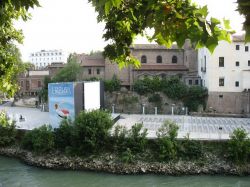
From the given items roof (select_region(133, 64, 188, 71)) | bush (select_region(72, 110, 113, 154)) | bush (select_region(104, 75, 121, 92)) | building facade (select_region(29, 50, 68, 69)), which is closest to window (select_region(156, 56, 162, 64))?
roof (select_region(133, 64, 188, 71))

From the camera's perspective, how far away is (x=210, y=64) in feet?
98.1

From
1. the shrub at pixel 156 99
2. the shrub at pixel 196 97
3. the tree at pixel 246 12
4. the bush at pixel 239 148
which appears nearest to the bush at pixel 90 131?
the bush at pixel 239 148

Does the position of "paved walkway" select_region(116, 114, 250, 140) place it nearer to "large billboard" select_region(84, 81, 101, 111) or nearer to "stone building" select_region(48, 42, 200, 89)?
"large billboard" select_region(84, 81, 101, 111)

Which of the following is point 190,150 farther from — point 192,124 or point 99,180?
point 192,124

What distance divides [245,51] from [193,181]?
17.2 m

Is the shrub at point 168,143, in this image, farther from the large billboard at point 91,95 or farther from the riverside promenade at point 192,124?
the large billboard at point 91,95

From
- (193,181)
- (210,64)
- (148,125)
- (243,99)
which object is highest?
(210,64)

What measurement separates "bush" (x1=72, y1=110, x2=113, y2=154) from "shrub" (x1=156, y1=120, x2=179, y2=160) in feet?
10.9

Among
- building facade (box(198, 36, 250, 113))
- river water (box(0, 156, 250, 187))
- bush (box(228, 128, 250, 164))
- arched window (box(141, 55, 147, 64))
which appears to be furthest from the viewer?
arched window (box(141, 55, 147, 64))

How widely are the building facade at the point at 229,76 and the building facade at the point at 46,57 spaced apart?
8344 cm

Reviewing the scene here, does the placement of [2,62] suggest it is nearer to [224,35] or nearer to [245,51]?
[224,35]

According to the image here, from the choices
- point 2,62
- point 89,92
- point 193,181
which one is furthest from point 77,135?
point 2,62

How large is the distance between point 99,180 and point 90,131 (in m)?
3.30

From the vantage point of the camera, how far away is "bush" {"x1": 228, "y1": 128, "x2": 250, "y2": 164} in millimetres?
17547
